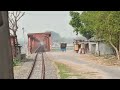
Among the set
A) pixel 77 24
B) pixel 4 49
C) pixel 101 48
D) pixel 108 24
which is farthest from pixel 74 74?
pixel 77 24

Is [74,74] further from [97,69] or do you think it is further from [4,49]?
[4,49]

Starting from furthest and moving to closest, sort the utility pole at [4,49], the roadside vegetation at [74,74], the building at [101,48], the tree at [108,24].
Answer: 1. the building at [101,48]
2. the tree at [108,24]
3. the roadside vegetation at [74,74]
4. the utility pole at [4,49]

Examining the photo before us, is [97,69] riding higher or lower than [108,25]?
lower

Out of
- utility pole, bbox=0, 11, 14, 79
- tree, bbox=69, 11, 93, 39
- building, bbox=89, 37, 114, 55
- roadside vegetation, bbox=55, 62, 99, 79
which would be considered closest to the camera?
utility pole, bbox=0, 11, 14, 79

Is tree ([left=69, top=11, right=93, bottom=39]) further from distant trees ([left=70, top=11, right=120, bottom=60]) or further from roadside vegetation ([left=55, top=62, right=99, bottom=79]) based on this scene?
roadside vegetation ([left=55, top=62, right=99, bottom=79])

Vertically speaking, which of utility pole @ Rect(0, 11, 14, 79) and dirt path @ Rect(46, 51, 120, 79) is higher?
utility pole @ Rect(0, 11, 14, 79)

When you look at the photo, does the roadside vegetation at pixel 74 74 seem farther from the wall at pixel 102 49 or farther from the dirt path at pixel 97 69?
the wall at pixel 102 49

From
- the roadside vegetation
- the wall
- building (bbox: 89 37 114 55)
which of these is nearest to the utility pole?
the roadside vegetation

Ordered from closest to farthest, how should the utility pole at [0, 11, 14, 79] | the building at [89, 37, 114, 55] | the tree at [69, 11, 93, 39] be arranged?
1. the utility pole at [0, 11, 14, 79]
2. the building at [89, 37, 114, 55]
3. the tree at [69, 11, 93, 39]

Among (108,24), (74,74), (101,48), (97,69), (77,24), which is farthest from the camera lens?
(77,24)

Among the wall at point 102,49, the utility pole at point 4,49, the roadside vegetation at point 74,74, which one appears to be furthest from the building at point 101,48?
the utility pole at point 4,49
